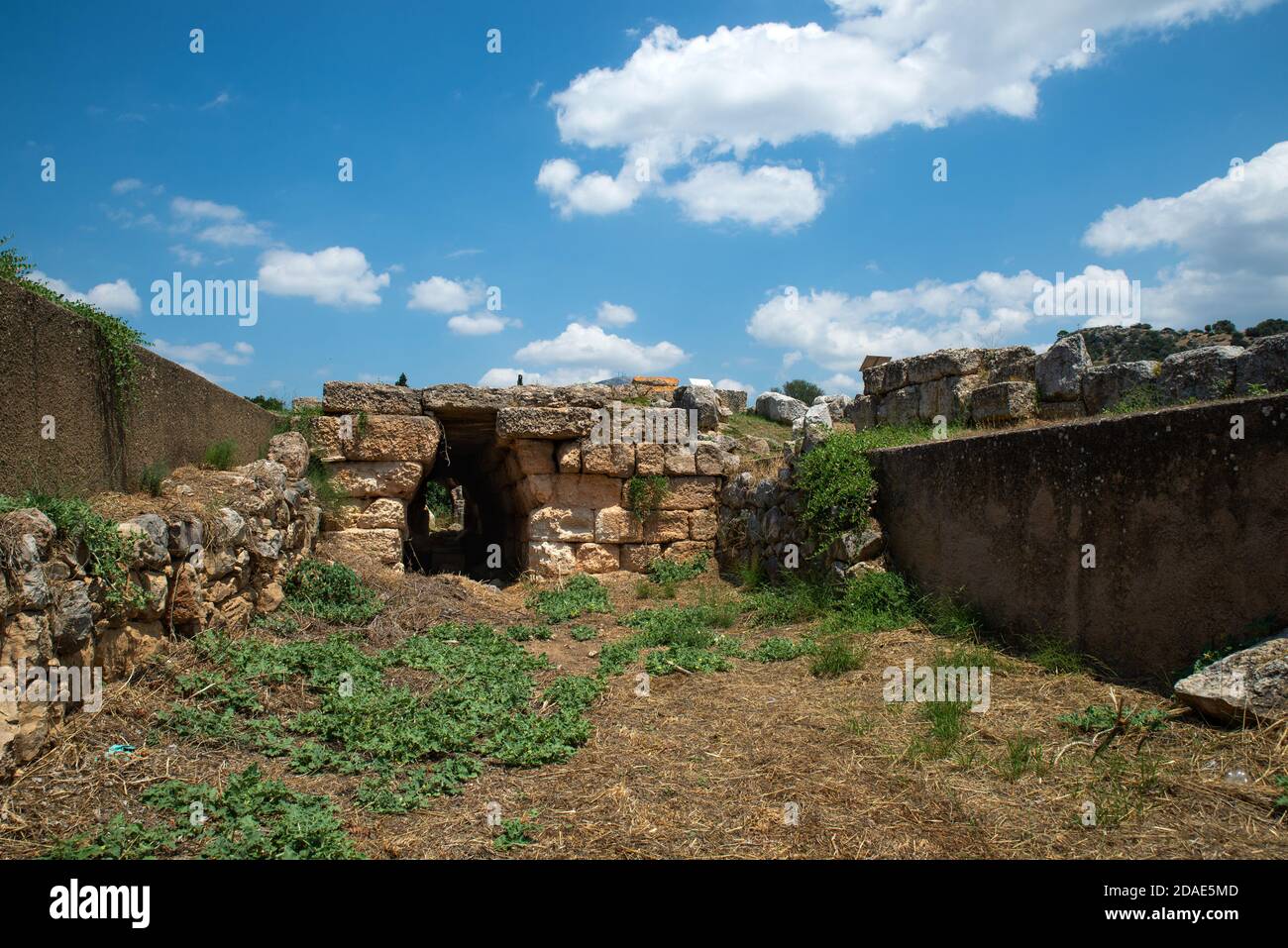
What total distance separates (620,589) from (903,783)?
554 cm

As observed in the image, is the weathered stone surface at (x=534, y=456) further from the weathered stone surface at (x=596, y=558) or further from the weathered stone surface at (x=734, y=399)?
the weathered stone surface at (x=734, y=399)

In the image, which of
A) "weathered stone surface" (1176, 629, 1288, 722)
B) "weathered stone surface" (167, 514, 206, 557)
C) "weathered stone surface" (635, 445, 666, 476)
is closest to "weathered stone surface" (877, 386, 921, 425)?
"weathered stone surface" (635, 445, 666, 476)

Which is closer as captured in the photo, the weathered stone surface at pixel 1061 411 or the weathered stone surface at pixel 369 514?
the weathered stone surface at pixel 1061 411

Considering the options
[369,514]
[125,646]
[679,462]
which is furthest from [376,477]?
[125,646]

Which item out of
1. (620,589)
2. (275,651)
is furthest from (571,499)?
(275,651)

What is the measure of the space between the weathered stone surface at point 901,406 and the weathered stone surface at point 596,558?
3.97 m

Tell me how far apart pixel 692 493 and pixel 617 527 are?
1.07 m

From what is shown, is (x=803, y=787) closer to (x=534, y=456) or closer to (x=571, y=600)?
(x=571, y=600)

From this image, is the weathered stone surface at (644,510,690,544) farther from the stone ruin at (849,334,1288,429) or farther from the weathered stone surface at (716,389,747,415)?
the weathered stone surface at (716,389,747,415)

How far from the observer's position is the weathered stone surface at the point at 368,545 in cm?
831

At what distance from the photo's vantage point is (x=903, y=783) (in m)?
3.78

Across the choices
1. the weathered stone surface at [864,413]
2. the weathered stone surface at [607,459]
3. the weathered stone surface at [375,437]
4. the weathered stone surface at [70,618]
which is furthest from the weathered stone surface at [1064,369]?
the weathered stone surface at [70,618]

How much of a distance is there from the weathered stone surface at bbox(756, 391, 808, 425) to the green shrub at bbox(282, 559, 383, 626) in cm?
903

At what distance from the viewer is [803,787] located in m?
3.82
